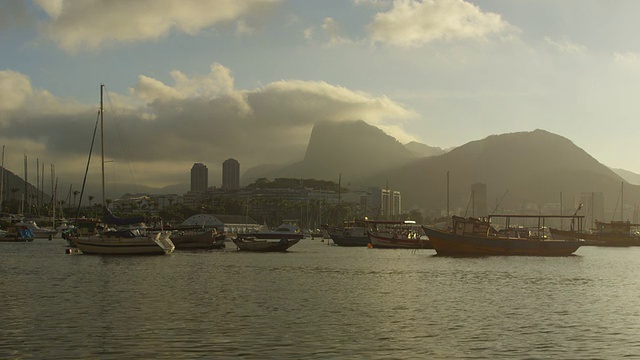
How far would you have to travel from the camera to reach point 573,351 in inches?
1120

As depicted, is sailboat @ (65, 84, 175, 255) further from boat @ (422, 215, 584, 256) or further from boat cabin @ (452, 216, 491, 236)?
boat cabin @ (452, 216, 491, 236)

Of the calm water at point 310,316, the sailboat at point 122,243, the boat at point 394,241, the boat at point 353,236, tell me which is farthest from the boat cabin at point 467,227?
the boat at point 353,236

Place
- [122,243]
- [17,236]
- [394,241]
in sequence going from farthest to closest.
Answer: [17,236], [394,241], [122,243]

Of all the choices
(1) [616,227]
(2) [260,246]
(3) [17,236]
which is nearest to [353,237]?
(2) [260,246]

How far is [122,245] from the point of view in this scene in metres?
89.8

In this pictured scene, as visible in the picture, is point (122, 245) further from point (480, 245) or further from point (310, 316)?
point (310, 316)

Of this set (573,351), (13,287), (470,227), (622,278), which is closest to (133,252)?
(13,287)

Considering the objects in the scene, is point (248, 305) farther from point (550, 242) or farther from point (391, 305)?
point (550, 242)

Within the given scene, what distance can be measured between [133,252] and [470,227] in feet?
161

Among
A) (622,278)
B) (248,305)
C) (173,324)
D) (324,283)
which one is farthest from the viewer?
(622,278)

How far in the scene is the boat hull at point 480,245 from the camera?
10662 centimetres

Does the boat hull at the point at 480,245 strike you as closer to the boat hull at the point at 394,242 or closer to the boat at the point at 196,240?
the boat hull at the point at 394,242

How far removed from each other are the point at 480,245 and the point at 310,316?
244 feet

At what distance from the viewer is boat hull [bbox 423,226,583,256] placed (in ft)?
350
